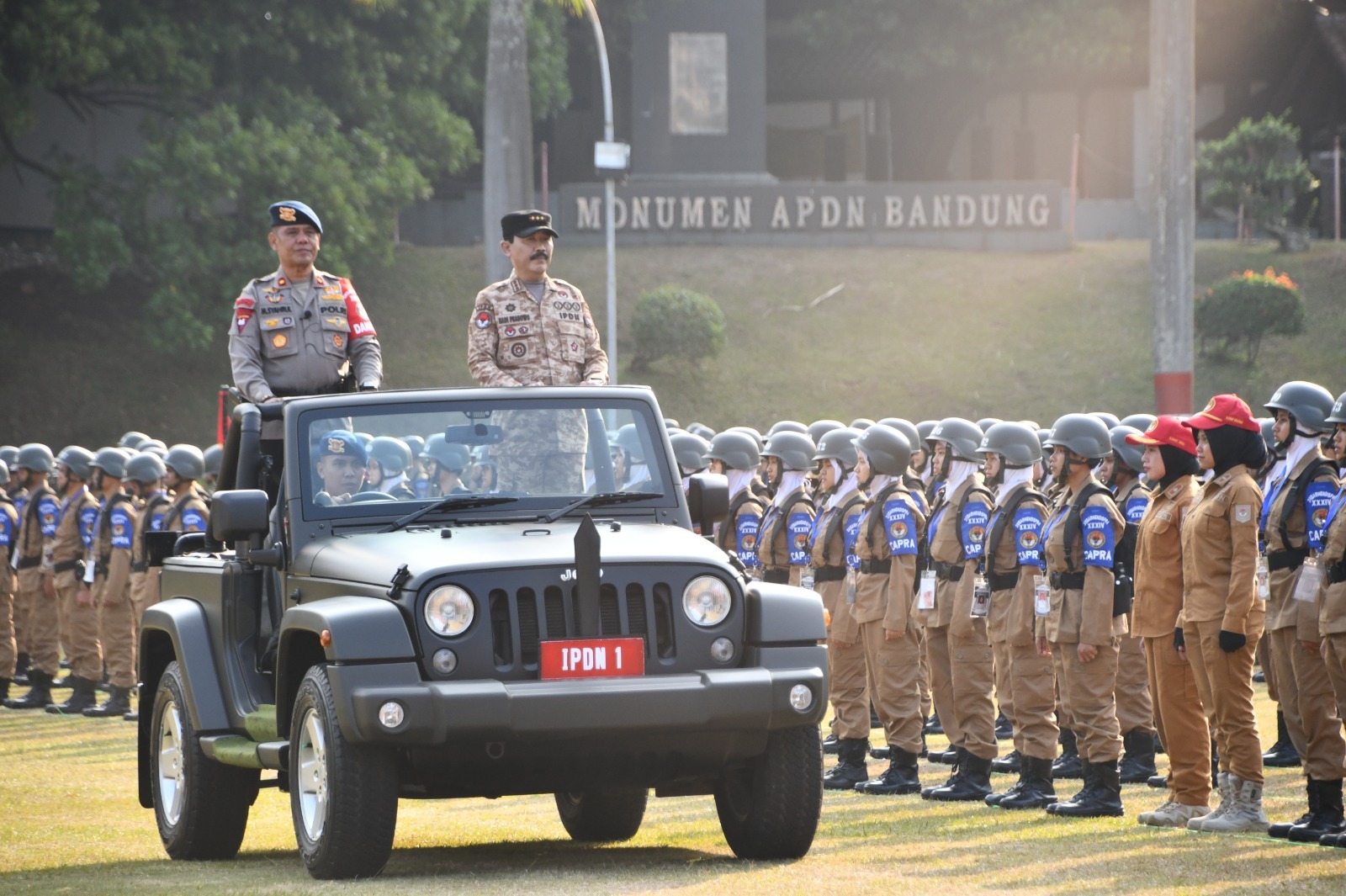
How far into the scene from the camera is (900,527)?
43.3ft

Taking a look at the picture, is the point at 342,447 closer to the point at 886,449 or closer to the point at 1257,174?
the point at 886,449

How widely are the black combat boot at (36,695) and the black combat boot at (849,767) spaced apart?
32.9ft

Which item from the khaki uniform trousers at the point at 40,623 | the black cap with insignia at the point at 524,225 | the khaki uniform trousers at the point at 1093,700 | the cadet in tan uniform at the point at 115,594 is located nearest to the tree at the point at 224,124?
the khaki uniform trousers at the point at 40,623

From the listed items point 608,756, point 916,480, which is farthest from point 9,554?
point 608,756

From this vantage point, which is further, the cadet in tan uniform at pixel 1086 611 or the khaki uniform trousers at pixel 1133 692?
the khaki uniform trousers at pixel 1133 692

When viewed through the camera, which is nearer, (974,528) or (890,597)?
(890,597)

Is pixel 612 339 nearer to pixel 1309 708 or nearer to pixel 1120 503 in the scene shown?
pixel 1120 503

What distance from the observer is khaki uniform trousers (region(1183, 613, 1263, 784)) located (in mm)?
10336

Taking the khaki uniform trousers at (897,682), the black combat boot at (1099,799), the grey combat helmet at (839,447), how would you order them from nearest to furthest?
the black combat boot at (1099,799) → the khaki uniform trousers at (897,682) → the grey combat helmet at (839,447)

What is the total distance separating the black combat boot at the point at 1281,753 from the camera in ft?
45.0

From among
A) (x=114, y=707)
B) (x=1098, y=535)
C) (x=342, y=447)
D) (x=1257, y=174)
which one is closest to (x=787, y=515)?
(x=1098, y=535)

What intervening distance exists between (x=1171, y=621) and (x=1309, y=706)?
2.91 feet

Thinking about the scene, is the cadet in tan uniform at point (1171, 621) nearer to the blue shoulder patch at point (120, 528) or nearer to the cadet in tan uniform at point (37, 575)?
the blue shoulder patch at point (120, 528)

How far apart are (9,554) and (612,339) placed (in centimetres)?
1442
